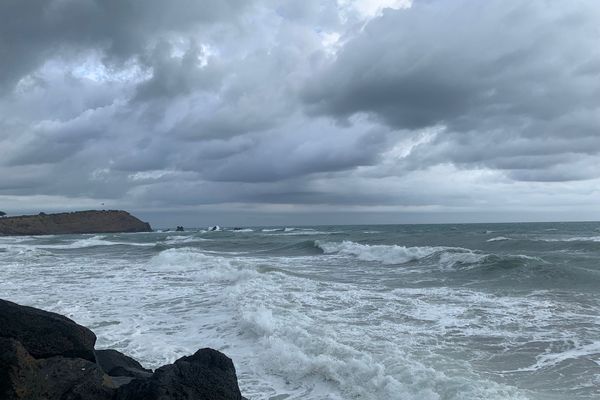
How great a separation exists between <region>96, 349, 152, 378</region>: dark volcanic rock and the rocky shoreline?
0.91ft

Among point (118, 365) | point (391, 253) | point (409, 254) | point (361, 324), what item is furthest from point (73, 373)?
point (391, 253)

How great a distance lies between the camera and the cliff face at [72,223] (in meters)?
83.6

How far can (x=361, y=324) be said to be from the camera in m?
9.96

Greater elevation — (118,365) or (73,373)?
(73,373)

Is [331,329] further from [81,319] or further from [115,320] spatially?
[81,319]

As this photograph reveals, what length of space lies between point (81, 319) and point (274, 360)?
5267 mm

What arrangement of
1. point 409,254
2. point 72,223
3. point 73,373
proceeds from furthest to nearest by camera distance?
point 72,223 < point 409,254 < point 73,373

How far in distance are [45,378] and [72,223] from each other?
98518mm

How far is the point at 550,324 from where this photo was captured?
1016 cm

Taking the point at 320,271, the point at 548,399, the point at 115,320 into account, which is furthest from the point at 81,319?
the point at 320,271

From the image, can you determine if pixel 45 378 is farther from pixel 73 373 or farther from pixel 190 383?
pixel 190 383

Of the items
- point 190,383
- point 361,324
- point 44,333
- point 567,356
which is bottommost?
point 567,356

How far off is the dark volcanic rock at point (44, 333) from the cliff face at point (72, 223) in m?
87.1

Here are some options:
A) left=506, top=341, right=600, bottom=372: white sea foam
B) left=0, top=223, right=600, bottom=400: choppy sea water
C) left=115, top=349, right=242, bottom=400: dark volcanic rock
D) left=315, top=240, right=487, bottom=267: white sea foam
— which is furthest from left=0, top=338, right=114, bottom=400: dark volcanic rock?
left=315, top=240, right=487, bottom=267: white sea foam
